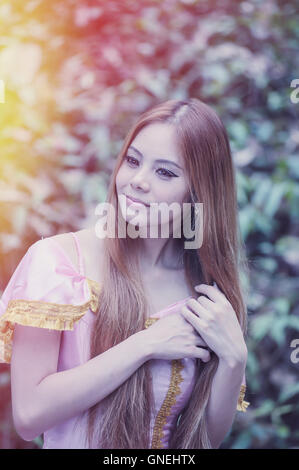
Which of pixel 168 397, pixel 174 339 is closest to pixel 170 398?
pixel 168 397

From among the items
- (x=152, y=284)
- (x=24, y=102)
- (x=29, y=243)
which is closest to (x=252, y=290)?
(x=152, y=284)

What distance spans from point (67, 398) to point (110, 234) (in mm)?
362

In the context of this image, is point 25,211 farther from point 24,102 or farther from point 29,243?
point 24,102

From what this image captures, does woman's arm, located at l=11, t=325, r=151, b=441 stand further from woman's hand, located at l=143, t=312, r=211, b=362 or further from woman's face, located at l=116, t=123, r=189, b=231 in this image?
woman's face, located at l=116, t=123, r=189, b=231

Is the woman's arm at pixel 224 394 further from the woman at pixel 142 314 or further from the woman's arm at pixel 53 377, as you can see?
the woman's arm at pixel 53 377

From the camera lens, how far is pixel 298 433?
163 cm

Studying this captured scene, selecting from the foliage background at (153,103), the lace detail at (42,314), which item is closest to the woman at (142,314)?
the lace detail at (42,314)

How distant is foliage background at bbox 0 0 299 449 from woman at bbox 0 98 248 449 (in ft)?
0.84

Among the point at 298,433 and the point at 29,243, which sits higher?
the point at 29,243

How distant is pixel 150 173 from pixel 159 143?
0.22ft

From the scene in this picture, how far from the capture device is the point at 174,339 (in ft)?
4.09

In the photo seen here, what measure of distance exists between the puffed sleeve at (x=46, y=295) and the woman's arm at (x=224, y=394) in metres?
0.32

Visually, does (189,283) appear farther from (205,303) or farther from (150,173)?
(150,173)

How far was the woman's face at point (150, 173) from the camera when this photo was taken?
1250mm
